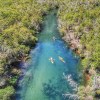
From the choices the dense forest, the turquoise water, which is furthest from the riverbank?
the turquoise water

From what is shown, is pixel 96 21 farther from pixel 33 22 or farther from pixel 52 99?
pixel 52 99

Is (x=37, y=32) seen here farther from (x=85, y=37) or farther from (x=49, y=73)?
(x=49, y=73)

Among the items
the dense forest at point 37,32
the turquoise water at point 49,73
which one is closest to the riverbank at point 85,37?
the dense forest at point 37,32

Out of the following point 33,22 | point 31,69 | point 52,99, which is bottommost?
point 52,99

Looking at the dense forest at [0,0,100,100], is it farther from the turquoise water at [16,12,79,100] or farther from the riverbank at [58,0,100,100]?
the turquoise water at [16,12,79,100]

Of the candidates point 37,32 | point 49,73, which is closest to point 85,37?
point 37,32

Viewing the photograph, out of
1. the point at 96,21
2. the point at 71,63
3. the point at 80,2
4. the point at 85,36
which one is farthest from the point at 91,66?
the point at 80,2

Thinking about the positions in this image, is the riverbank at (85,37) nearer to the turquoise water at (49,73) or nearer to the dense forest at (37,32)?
the dense forest at (37,32)
